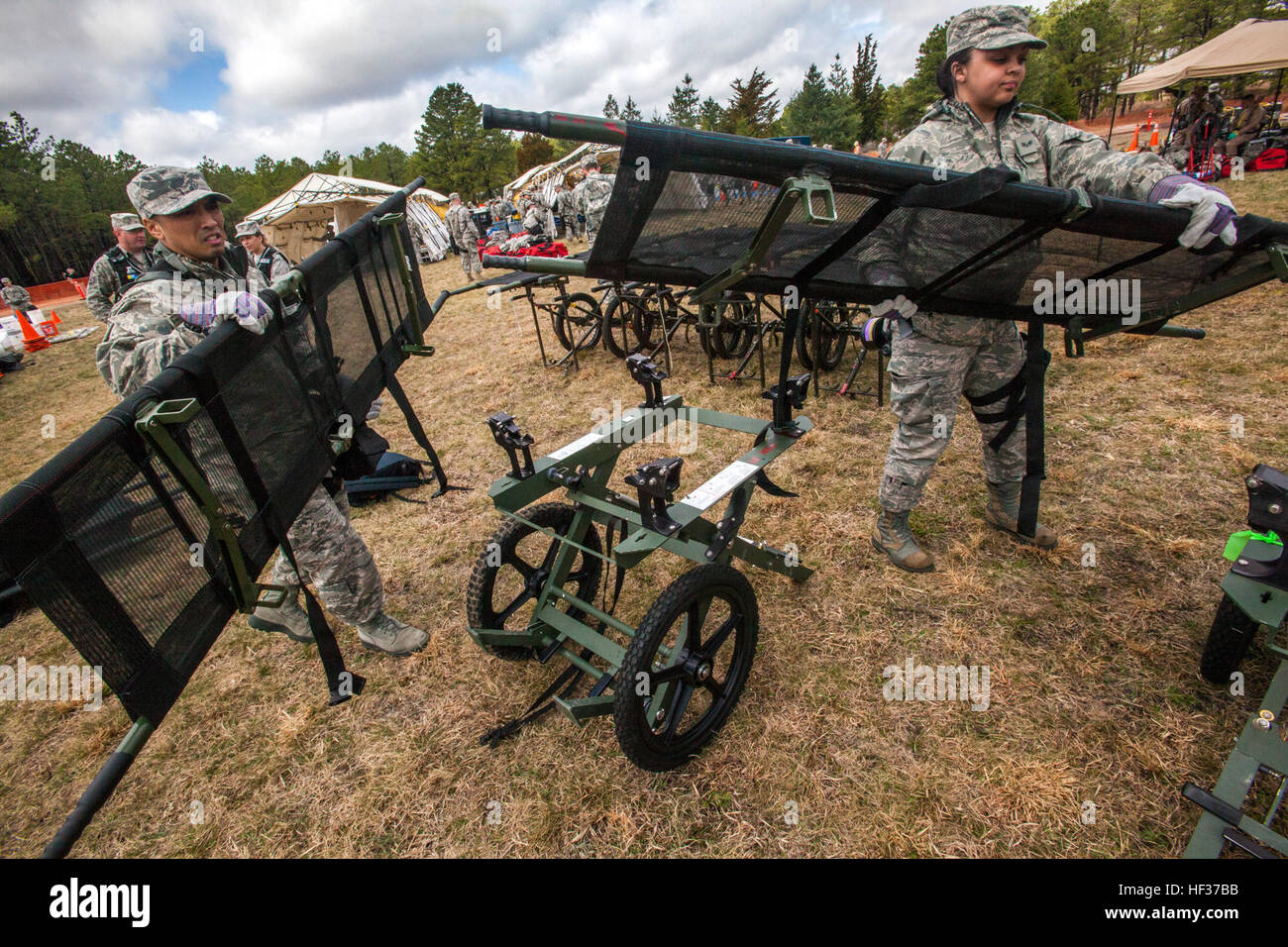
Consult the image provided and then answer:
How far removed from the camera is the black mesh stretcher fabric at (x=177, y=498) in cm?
129

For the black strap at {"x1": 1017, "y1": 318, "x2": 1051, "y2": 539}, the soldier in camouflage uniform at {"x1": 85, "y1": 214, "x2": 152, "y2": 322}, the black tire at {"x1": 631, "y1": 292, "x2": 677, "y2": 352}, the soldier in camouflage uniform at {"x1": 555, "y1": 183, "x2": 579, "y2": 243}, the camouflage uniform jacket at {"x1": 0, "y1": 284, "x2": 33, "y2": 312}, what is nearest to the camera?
the black strap at {"x1": 1017, "y1": 318, "x2": 1051, "y2": 539}

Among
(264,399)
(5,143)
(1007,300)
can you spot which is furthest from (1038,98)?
(5,143)

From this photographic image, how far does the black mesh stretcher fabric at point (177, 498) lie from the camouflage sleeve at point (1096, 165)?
328 cm

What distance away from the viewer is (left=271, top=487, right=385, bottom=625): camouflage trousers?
8.98 feet

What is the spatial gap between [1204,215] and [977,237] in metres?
0.66

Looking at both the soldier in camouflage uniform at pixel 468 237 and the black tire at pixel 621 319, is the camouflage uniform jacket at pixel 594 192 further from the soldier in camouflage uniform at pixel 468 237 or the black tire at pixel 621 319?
the black tire at pixel 621 319

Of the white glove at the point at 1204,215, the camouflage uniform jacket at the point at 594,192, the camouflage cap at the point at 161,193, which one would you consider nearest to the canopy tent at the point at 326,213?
the camouflage uniform jacket at the point at 594,192

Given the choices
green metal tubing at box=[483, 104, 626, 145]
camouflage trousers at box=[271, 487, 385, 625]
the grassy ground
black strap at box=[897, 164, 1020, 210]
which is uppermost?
green metal tubing at box=[483, 104, 626, 145]

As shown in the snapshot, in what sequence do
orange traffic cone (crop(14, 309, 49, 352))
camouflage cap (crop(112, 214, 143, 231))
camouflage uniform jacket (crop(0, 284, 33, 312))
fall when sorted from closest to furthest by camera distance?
1. camouflage cap (crop(112, 214, 143, 231))
2. orange traffic cone (crop(14, 309, 49, 352))
3. camouflage uniform jacket (crop(0, 284, 33, 312))

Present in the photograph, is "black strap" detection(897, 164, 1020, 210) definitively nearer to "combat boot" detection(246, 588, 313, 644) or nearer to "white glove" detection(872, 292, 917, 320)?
"white glove" detection(872, 292, 917, 320)

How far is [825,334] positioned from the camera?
19.7 feet

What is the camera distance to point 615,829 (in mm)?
2281

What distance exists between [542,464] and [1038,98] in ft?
142

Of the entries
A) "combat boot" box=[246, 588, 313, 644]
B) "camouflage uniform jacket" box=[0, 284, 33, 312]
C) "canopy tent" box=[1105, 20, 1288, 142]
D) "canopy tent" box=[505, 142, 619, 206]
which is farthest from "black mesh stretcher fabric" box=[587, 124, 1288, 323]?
"camouflage uniform jacket" box=[0, 284, 33, 312]
